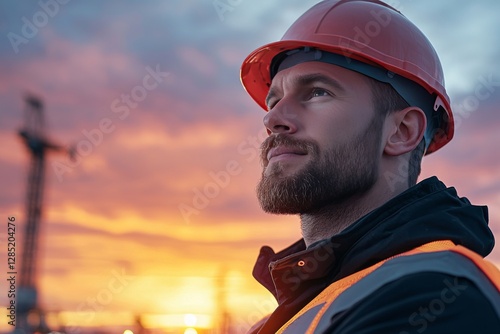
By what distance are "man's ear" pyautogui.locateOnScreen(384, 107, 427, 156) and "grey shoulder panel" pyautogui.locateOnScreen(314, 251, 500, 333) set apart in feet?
3.59

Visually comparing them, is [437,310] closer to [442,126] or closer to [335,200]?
[335,200]

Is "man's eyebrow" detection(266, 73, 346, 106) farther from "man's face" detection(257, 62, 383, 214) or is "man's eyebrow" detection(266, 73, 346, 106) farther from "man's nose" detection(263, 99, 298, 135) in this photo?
"man's nose" detection(263, 99, 298, 135)

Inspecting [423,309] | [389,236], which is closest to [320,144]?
[389,236]

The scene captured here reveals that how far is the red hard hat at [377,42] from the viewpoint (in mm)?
3318

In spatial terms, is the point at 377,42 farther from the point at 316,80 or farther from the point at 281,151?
the point at 281,151

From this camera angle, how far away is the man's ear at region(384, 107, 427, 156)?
10.8ft

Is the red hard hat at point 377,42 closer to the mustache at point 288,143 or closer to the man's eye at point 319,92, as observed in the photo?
the man's eye at point 319,92

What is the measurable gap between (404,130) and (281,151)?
0.67m

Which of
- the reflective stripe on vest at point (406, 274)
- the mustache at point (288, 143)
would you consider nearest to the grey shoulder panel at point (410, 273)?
the reflective stripe on vest at point (406, 274)

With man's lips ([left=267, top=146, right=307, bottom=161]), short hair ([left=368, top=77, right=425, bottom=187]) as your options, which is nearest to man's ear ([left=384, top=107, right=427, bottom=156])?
short hair ([left=368, top=77, right=425, bottom=187])

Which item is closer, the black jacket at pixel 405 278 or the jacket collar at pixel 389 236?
the black jacket at pixel 405 278

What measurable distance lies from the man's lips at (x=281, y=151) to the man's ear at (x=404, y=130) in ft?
1.52

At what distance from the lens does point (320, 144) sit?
3148 mm

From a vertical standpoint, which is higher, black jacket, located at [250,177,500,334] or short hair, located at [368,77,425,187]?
short hair, located at [368,77,425,187]
